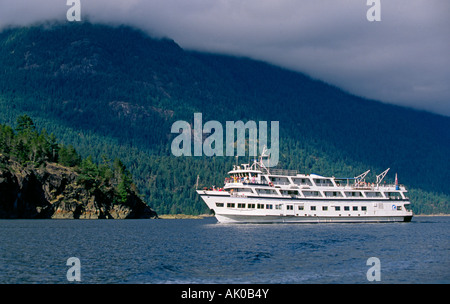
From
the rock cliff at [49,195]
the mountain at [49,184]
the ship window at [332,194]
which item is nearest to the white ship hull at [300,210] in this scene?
the ship window at [332,194]

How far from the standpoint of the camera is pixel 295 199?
118 metres

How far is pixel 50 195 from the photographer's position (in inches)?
5965

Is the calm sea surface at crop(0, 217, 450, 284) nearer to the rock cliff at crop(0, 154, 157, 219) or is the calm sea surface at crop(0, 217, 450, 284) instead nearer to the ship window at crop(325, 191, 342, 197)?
the ship window at crop(325, 191, 342, 197)

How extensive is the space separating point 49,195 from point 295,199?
2849 inches

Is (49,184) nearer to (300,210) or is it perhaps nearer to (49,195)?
(49,195)

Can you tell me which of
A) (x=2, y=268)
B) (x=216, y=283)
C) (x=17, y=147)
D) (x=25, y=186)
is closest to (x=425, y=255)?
(x=216, y=283)

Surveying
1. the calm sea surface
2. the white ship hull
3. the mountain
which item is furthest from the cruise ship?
the mountain

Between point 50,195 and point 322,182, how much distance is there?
7644 cm

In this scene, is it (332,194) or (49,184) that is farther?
(49,184)

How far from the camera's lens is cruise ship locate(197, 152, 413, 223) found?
111m

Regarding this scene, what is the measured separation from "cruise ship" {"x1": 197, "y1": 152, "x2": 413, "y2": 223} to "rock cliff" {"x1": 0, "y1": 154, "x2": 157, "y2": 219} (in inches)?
2186

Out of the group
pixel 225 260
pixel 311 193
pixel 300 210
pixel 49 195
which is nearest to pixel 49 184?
pixel 49 195

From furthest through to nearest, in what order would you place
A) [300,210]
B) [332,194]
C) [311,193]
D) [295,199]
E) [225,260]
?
[332,194] → [311,193] → [300,210] → [295,199] → [225,260]
